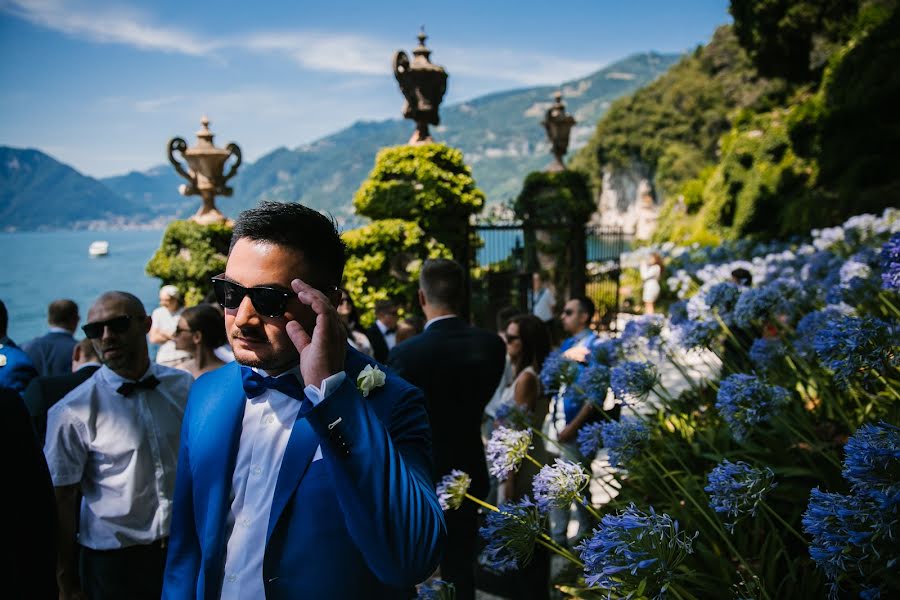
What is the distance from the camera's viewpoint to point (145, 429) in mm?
2674

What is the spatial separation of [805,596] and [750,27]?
29.5m

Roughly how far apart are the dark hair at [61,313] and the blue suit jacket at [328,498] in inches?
153

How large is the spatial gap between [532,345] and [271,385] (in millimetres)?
2702

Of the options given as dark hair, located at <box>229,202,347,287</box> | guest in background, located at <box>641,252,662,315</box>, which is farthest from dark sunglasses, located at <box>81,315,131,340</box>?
guest in background, located at <box>641,252,662,315</box>

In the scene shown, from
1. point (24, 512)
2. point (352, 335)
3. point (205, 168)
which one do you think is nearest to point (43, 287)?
point (205, 168)

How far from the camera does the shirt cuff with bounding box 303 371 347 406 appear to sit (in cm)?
128

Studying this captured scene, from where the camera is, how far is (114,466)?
102 inches

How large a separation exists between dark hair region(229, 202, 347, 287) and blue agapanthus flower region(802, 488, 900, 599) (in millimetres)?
1179

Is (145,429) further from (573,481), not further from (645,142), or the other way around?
(645,142)

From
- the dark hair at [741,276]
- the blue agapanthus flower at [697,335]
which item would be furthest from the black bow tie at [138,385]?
the dark hair at [741,276]

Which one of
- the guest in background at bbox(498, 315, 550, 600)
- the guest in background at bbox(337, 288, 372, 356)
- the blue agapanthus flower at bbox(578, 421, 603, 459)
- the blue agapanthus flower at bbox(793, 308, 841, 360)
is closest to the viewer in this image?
the blue agapanthus flower at bbox(578, 421, 603, 459)

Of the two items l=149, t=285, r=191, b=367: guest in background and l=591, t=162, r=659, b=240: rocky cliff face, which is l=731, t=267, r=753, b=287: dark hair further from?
l=591, t=162, r=659, b=240: rocky cliff face

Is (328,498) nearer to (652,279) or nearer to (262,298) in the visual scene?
(262,298)

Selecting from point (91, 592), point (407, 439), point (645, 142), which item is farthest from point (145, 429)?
point (645, 142)
